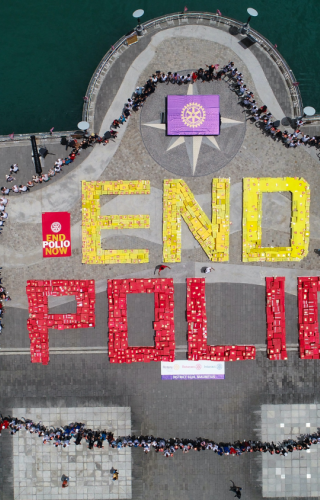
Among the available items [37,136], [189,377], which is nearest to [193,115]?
[37,136]

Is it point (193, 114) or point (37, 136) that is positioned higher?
point (193, 114)

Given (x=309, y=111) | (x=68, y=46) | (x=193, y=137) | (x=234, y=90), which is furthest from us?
(x=68, y=46)

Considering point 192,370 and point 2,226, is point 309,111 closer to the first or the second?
point 192,370

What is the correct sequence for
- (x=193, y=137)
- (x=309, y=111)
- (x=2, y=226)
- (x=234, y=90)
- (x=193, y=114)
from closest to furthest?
(x=309, y=111) → (x=193, y=114) → (x=193, y=137) → (x=234, y=90) → (x=2, y=226)

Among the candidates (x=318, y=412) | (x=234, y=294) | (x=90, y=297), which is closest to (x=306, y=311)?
(x=234, y=294)

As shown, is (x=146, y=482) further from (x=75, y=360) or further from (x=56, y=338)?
(x=56, y=338)

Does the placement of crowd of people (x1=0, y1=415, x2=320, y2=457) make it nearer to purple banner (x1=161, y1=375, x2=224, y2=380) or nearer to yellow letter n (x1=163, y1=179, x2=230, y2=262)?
purple banner (x1=161, y1=375, x2=224, y2=380)

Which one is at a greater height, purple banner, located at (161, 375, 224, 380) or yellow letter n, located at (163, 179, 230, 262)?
yellow letter n, located at (163, 179, 230, 262)

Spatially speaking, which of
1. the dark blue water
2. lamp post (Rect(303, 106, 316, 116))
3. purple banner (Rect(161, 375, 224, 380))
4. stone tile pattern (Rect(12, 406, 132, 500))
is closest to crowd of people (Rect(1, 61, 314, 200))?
lamp post (Rect(303, 106, 316, 116))
